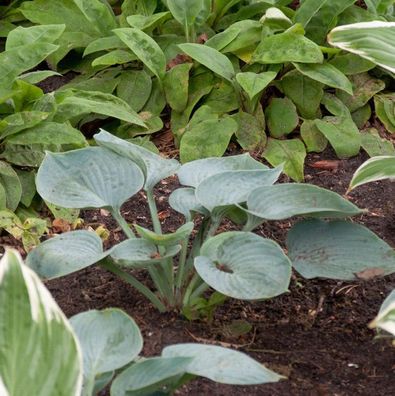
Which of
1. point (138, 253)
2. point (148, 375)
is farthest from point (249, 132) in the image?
point (148, 375)

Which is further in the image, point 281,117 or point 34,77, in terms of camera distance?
point 281,117

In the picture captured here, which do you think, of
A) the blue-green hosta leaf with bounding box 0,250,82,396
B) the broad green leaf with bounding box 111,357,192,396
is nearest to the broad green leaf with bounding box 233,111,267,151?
the broad green leaf with bounding box 111,357,192,396

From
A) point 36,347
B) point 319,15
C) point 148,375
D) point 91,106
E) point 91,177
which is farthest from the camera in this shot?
point 319,15

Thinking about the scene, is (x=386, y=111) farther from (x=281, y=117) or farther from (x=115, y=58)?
(x=115, y=58)

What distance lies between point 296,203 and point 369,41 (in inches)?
23.0

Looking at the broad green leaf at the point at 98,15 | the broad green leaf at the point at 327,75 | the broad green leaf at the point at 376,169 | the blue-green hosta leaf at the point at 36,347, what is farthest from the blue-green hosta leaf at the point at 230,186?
the broad green leaf at the point at 98,15

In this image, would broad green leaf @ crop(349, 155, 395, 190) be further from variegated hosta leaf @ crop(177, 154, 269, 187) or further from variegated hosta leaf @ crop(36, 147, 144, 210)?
variegated hosta leaf @ crop(36, 147, 144, 210)

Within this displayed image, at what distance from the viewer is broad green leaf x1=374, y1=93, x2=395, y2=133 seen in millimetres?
3877

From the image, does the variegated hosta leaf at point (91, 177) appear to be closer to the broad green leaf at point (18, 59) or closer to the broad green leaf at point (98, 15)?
the broad green leaf at point (18, 59)

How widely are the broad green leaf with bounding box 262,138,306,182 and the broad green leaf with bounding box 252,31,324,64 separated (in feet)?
1.08

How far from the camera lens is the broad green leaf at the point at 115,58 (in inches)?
148

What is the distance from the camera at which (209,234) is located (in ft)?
8.45

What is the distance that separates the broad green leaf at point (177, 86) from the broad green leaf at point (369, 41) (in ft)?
3.96

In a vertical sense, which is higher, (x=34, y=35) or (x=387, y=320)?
(x=387, y=320)
